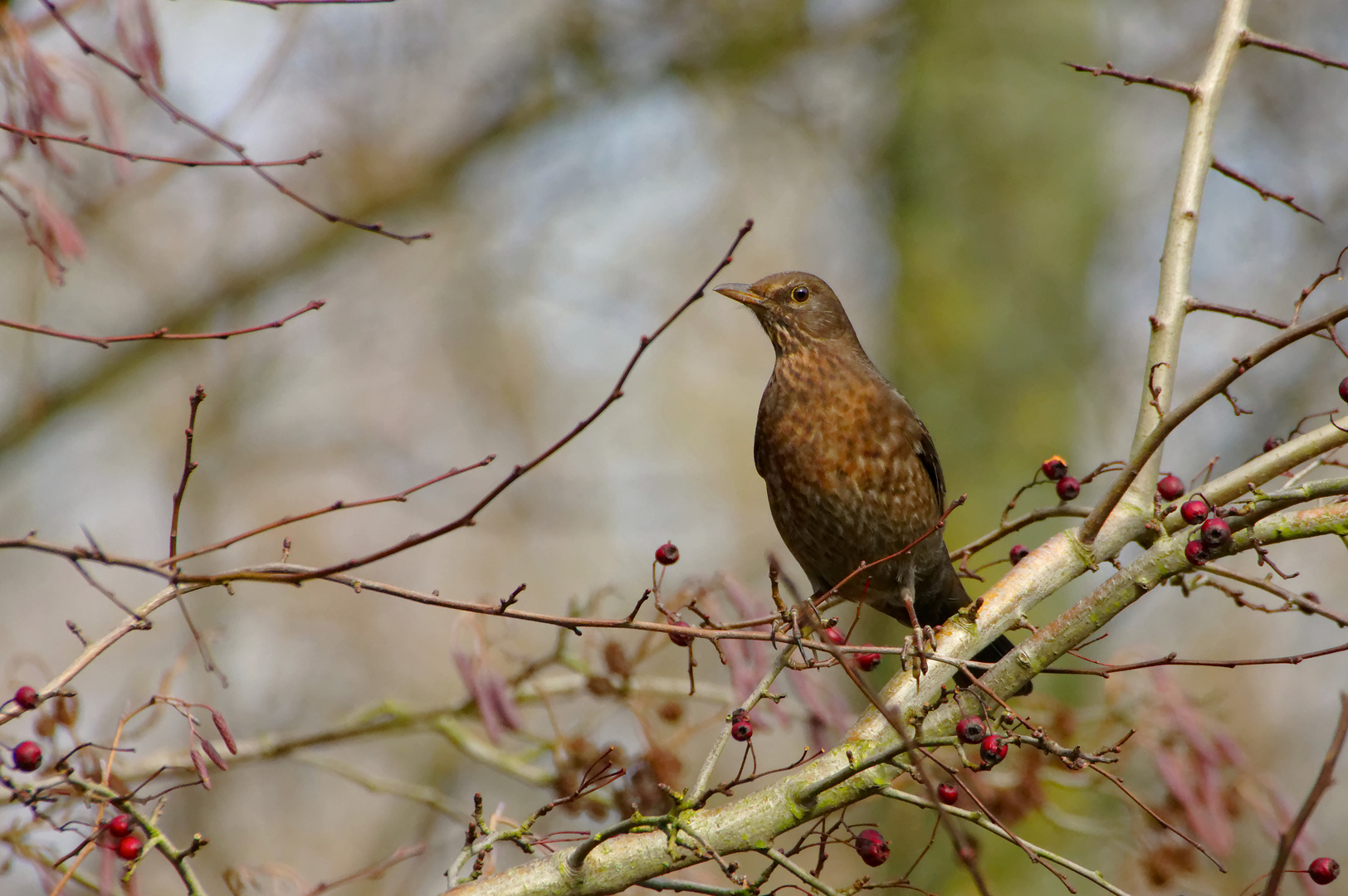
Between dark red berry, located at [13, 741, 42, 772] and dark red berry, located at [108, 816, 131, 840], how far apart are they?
0.20 metres

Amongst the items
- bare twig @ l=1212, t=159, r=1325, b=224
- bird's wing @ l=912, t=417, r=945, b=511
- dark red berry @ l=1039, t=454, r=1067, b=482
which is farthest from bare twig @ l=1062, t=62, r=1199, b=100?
bird's wing @ l=912, t=417, r=945, b=511

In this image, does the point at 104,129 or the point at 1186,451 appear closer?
the point at 104,129

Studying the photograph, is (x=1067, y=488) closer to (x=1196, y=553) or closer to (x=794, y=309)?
(x=1196, y=553)

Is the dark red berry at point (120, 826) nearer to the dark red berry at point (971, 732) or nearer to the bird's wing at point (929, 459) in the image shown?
the dark red berry at point (971, 732)

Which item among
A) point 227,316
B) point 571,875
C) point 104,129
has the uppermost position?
point 227,316

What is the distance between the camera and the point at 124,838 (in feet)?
7.94

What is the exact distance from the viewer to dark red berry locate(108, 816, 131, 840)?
2.31 meters

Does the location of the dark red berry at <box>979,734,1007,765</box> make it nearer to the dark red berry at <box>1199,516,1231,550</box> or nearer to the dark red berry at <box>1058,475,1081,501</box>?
the dark red berry at <box>1199,516,1231,550</box>

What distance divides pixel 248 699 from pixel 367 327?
10.7 feet

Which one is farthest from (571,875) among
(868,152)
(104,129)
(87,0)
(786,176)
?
(786,176)

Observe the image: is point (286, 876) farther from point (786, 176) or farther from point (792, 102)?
point (786, 176)

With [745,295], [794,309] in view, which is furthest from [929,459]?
[745,295]

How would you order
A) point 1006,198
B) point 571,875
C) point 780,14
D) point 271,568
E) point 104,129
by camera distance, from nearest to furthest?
point 271,568, point 571,875, point 104,129, point 1006,198, point 780,14

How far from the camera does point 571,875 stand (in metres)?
2.40
